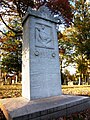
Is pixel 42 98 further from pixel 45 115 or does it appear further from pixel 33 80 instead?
pixel 45 115

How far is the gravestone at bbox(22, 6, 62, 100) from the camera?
16.9ft

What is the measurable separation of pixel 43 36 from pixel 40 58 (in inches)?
30.7

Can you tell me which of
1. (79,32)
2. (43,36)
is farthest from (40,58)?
(79,32)

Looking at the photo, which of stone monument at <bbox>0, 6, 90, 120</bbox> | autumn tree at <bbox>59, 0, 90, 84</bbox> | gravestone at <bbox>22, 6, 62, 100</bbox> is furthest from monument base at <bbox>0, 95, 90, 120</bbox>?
autumn tree at <bbox>59, 0, 90, 84</bbox>

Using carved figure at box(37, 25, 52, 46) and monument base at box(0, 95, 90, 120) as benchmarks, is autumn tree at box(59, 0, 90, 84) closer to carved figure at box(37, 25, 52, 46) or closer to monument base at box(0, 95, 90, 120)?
carved figure at box(37, 25, 52, 46)

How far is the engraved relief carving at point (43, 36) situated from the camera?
553 cm

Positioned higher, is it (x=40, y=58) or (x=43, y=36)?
(x=43, y=36)

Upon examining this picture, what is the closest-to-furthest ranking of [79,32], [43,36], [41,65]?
1. [41,65]
2. [43,36]
3. [79,32]

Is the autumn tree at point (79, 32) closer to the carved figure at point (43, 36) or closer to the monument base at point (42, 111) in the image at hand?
the carved figure at point (43, 36)

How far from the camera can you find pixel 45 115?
3.65 m

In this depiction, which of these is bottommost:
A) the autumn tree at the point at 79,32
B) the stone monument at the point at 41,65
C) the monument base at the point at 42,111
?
the monument base at the point at 42,111

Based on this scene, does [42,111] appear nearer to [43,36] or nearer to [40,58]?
[40,58]

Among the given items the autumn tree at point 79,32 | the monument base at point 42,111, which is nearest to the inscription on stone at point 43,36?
the monument base at point 42,111

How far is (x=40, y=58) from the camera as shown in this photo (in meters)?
5.38
